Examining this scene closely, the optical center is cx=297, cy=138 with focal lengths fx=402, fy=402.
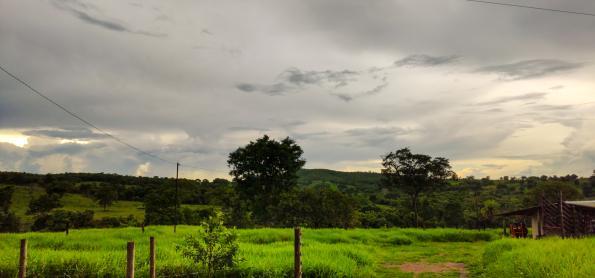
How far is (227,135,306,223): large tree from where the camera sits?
5956 cm

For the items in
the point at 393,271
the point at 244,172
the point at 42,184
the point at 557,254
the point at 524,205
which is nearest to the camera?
the point at 557,254

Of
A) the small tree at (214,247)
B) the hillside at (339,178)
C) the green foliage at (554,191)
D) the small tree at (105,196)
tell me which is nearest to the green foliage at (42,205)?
the small tree at (105,196)

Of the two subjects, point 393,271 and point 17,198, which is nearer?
point 393,271

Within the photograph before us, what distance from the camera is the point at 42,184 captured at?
103125mm

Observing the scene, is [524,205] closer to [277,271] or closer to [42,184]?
[277,271]

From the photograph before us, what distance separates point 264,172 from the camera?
5959 cm

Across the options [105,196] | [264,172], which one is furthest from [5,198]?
[264,172]

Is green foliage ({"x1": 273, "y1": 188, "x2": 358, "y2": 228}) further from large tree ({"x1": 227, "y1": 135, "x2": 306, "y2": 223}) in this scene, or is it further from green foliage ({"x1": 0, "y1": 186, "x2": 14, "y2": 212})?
green foliage ({"x1": 0, "y1": 186, "x2": 14, "y2": 212})

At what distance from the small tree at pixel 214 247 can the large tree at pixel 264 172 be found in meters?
43.8

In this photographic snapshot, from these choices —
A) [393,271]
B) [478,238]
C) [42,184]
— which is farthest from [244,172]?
[42,184]

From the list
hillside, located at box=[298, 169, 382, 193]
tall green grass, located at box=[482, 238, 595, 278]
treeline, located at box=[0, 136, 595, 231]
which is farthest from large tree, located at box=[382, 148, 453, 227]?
hillside, located at box=[298, 169, 382, 193]

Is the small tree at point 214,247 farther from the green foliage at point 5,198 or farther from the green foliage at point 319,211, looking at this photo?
the green foliage at point 5,198

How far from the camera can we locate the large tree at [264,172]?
59562mm

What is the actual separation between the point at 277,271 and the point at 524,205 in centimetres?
7169
